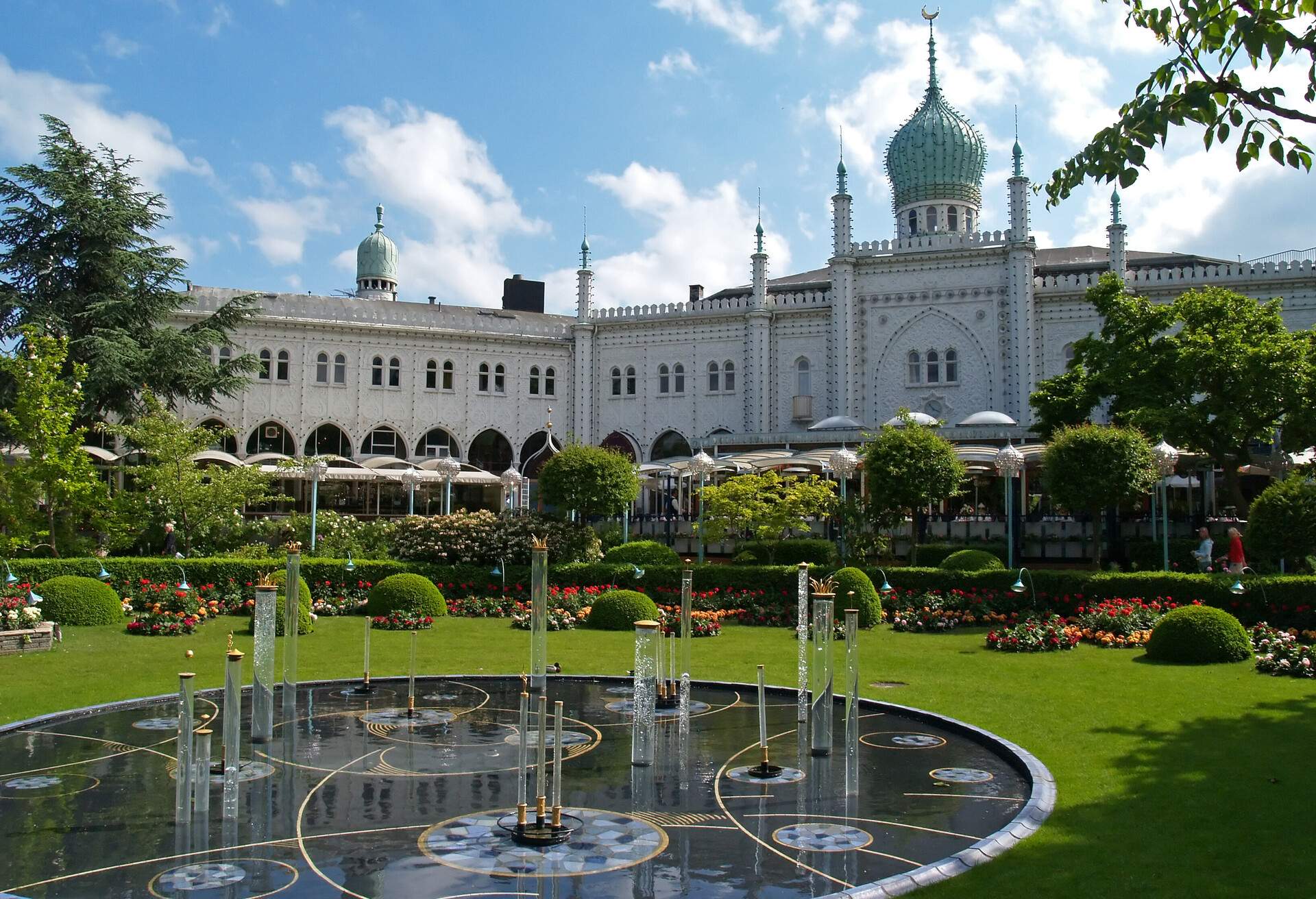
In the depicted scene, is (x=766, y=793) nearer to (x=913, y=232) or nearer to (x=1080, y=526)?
(x=1080, y=526)

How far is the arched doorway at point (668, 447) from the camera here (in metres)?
44.3

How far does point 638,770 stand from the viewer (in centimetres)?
920

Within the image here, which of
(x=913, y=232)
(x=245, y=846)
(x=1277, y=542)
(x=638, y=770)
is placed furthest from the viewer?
(x=913, y=232)

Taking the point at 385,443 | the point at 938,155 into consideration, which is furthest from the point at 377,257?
the point at 938,155

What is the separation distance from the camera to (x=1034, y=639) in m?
16.3

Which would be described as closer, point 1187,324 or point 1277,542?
point 1277,542

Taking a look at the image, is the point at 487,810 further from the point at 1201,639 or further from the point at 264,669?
the point at 1201,639

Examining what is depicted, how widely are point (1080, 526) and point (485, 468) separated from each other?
2613cm

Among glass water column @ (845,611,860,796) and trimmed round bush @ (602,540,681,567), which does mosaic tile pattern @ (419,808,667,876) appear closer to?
glass water column @ (845,611,860,796)

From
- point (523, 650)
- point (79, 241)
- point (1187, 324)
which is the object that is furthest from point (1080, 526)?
point (79, 241)

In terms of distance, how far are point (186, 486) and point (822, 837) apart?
20834 millimetres

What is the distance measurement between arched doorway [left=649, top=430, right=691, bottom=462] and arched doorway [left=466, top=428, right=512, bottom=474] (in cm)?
645

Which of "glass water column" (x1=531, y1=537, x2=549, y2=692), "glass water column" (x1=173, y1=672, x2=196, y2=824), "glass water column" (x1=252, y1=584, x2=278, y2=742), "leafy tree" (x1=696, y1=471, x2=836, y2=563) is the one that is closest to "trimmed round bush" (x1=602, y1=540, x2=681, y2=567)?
"leafy tree" (x1=696, y1=471, x2=836, y2=563)

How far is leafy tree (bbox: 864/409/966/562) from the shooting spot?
23.5 metres
